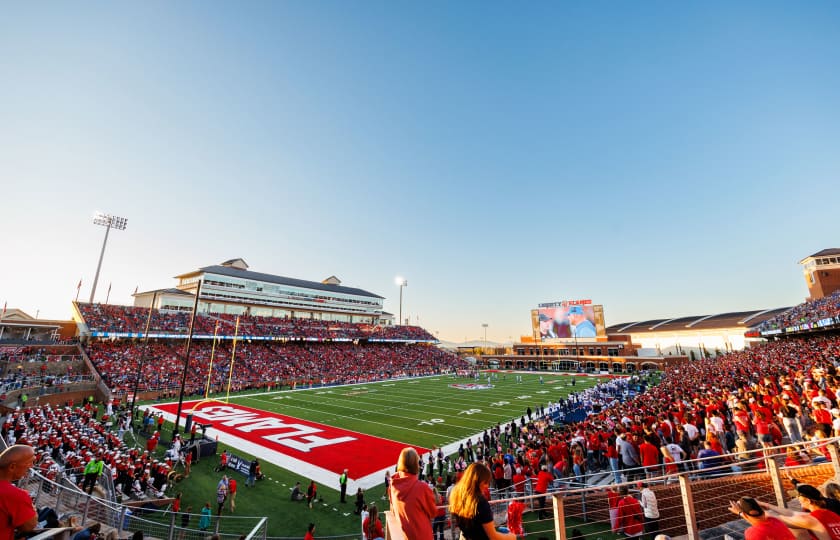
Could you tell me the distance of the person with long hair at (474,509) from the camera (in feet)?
8.57

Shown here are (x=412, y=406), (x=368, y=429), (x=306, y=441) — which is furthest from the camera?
(x=412, y=406)

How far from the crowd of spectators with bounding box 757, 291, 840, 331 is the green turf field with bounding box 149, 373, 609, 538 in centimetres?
2249

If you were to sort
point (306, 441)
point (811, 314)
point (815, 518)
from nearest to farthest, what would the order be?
point (815, 518) < point (306, 441) < point (811, 314)

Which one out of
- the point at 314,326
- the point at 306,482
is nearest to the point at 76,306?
the point at 314,326

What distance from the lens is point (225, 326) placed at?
4966 centimetres

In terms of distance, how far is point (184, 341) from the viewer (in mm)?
45031

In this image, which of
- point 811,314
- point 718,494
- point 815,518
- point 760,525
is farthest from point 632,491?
point 811,314

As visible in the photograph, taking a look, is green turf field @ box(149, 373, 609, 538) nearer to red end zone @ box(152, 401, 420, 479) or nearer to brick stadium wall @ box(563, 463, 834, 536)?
red end zone @ box(152, 401, 420, 479)

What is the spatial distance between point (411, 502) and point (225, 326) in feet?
176

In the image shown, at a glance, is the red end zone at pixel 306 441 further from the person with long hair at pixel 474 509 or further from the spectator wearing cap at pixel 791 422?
the person with long hair at pixel 474 509

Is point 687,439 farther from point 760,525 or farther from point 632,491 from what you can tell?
point 760,525

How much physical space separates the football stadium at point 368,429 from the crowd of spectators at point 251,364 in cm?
31

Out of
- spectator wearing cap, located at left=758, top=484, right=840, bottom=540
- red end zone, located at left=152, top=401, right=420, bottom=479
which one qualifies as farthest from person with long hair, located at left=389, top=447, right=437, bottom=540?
red end zone, located at left=152, top=401, right=420, bottom=479

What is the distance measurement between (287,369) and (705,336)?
74.3 m
